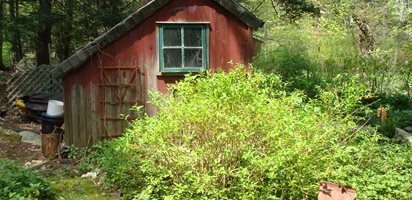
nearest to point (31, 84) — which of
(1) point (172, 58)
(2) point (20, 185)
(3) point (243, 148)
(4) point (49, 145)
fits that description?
(4) point (49, 145)

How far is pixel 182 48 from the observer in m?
9.02

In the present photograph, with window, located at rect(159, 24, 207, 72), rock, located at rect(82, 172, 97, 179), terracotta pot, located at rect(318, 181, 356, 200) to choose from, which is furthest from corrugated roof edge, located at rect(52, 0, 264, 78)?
terracotta pot, located at rect(318, 181, 356, 200)

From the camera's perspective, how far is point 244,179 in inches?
203

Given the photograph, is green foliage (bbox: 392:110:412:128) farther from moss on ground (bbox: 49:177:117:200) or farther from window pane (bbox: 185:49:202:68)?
moss on ground (bbox: 49:177:117:200)

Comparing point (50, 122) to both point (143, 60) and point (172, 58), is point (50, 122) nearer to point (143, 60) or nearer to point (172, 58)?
point (143, 60)

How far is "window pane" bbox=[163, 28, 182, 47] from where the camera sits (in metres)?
9.00

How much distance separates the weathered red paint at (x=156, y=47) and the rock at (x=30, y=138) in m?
1.76

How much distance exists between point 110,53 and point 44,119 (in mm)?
2244

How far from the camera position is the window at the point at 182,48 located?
354 inches

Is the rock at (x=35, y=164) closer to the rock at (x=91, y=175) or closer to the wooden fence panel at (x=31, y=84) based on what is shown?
the rock at (x=91, y=175)

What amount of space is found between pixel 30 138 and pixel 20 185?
5047 millimetres

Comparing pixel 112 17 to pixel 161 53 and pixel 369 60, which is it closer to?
pixel 161 53

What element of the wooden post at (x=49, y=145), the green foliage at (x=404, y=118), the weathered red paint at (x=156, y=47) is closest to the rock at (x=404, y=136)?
the green foliage at (x=404, y=118)

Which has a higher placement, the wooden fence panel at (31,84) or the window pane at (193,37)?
the window pane at (193,37)
